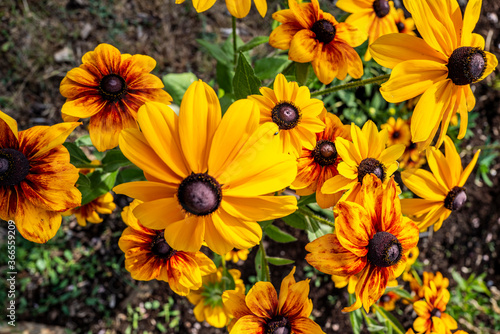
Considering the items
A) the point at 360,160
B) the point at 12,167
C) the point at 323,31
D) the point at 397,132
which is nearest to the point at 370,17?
the point at 323,31

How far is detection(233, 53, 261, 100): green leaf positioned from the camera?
133 cm

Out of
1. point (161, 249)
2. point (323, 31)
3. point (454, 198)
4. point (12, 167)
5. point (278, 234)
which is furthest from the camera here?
point (278, 234)

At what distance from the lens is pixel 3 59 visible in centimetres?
278

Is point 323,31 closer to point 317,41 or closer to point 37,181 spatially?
point 317,41

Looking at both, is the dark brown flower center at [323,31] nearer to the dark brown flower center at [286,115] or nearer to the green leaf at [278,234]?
the dark brown flower center at [286,115]

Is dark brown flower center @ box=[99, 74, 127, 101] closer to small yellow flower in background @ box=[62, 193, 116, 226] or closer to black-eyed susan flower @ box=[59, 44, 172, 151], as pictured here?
black-eyed susan flower @ box=[59, 44, 172, 151]

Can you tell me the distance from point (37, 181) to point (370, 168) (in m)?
1.03

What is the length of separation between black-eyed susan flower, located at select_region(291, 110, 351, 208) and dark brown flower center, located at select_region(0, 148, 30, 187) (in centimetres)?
82

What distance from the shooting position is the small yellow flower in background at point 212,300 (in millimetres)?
1779

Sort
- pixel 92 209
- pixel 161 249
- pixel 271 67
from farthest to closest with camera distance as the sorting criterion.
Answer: pixel 271 67, pixel 92 209, pixel 161 249

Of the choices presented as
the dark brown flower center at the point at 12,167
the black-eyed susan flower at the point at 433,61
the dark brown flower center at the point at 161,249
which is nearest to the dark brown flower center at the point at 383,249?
the black-eyed susan flower at the point at 433,61

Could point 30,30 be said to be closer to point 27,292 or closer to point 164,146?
point 27,292

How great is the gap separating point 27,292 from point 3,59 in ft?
5.45

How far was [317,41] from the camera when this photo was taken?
4.75ft
